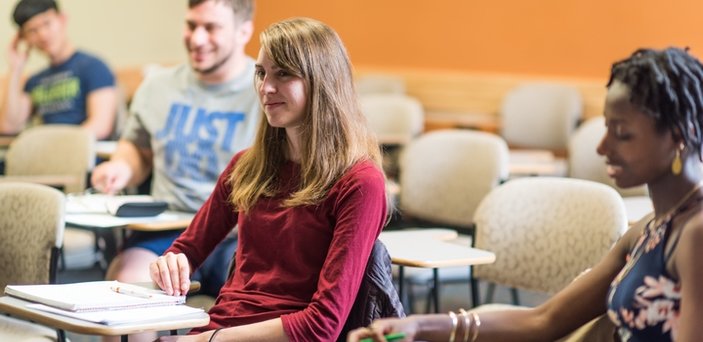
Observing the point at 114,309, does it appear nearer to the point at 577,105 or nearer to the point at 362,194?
the point at 362,194

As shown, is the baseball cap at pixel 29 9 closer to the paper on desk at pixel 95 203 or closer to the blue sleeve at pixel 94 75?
the blue sleeve at pixel 94 75

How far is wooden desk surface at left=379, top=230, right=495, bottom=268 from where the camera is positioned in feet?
9.77

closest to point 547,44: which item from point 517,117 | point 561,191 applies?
point 517,117

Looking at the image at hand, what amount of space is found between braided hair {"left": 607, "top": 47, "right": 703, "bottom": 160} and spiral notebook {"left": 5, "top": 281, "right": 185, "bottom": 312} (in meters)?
1.12

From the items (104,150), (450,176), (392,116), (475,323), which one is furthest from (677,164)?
(392,116)

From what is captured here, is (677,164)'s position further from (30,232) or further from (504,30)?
(504,30)

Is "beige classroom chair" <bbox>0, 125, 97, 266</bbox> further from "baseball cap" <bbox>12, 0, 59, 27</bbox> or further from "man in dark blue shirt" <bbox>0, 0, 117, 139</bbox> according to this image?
"baseball cap" <bbox>12, 0, 59, 27</bbox>

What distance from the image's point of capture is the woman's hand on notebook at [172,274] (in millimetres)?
2525

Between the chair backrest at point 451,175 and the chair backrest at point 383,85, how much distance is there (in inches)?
126

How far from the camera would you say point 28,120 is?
623 centimetres

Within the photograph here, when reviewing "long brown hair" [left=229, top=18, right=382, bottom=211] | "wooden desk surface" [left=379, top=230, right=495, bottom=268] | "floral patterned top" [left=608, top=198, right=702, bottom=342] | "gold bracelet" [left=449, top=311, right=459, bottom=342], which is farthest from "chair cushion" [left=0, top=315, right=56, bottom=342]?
"floral patterned top" [left=608, top=198, right=702, bottom=342]

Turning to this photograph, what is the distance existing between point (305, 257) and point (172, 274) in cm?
33

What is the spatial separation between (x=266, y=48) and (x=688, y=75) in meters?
1.05

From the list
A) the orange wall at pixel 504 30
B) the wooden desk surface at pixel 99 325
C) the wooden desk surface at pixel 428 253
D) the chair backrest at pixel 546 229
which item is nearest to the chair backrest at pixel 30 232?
the wooden desk surface at pixel 99 325
